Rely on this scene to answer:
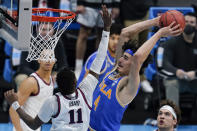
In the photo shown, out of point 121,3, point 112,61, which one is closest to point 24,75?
point 112,61

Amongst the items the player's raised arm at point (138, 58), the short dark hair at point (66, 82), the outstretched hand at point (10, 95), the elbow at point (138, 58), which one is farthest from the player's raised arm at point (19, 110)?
the elbow at point (138, 58)

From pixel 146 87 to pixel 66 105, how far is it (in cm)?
413

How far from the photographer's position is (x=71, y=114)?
18.9ft

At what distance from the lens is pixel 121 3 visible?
33.3 ft

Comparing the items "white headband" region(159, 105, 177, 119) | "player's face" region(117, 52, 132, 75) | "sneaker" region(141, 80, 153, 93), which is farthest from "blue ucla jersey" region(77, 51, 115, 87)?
"sneaker" region(141, 80, 153, 93)

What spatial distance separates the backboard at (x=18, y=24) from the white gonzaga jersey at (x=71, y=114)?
0.64m

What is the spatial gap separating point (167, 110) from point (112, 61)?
114cm

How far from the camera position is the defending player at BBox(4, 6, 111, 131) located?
5676 mm

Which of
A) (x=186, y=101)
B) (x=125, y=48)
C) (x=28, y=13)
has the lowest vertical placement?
(x=186, y=101)

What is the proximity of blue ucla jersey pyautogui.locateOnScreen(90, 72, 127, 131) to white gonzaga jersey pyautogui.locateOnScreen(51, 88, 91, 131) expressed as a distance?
0.48 metres

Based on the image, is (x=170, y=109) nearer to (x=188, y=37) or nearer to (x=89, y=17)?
(x=188, y=37)

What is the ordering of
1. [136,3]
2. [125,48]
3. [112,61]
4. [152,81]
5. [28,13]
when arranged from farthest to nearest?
[136,3]
[152,81]
[112,61]
[125,48]
[28,13]

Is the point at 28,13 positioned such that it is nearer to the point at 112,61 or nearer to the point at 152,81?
the point at 112,61

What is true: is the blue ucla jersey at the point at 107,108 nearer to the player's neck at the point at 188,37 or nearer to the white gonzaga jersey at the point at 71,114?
the white gonzaga jersey at the point at 71,114
